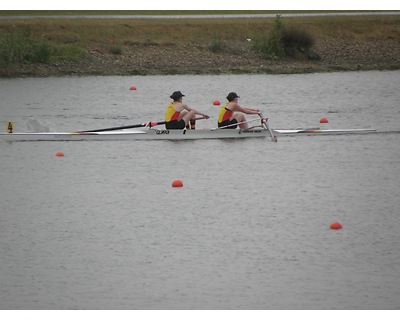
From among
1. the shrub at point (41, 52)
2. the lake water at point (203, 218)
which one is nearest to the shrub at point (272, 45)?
the shrub at point (41, 52)

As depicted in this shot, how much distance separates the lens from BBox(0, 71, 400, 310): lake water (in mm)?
15016

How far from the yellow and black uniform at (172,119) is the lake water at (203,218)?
69 cm

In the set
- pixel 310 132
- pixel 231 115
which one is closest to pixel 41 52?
pixel 231 115

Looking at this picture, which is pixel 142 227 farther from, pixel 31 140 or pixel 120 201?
pixel 31 140

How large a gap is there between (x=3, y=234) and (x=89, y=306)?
183 inches

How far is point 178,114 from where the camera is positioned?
26344 millimetres

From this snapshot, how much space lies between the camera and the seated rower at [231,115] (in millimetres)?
26328

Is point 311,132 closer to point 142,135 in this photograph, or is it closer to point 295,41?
point 142,135

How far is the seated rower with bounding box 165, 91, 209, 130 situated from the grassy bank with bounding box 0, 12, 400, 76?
1771 centimetres

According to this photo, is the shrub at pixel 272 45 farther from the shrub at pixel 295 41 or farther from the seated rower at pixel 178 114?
the seated rower at pixel 178 114

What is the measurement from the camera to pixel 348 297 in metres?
14.6

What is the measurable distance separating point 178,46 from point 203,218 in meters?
28.7

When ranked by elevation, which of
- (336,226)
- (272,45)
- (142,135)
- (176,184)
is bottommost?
(336,226)

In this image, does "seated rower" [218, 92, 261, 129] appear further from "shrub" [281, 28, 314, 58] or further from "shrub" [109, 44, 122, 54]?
"shrub" [281, 28, 314, 58]
